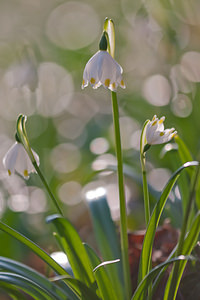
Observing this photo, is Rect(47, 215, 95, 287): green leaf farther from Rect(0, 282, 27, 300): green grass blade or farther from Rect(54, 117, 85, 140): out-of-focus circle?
Rect(54, 117, 85, 140): out-of-focus circle

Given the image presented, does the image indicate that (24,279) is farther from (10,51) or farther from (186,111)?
(10,51)

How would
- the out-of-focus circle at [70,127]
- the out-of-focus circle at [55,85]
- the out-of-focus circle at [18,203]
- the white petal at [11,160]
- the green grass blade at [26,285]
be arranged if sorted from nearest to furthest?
1. the green grass blade at [26,285]
2. the white petal at [11,160]
3. the out-of-focus circle at [18,203]
4. the out-of-focus circle at [70,127]
5. the out-of-focus circle at [55,85]

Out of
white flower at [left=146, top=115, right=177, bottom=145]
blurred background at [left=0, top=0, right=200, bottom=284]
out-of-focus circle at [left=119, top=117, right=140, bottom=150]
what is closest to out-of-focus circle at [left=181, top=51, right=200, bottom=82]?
blurred background at [left=0, top=0, right=200, bottom=284]

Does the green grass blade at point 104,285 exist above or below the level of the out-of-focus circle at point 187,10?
below

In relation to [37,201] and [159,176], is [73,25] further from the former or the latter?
[159,176]

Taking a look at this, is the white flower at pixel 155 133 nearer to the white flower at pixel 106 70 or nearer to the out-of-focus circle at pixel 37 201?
the white flower at pixel 106 70

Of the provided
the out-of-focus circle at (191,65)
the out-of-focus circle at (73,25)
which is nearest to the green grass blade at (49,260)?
the out-of-focus circle at (191,65)

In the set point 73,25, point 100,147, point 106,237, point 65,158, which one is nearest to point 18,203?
point 100,147
